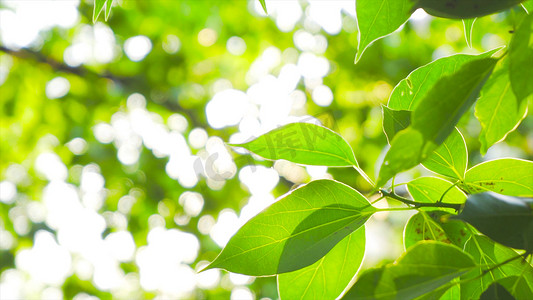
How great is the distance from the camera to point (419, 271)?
0.27 meters

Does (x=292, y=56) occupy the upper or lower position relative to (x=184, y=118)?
upper

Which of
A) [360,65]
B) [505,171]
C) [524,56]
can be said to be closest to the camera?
[524,56]

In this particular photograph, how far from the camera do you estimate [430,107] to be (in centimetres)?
25

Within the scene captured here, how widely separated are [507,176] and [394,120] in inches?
4.1

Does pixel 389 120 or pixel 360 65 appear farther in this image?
pixel 360 65

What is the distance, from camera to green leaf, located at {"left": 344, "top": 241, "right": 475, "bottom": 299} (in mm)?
261

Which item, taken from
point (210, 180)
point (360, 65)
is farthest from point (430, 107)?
point (210, 180)

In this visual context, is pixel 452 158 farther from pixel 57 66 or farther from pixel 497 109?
pixel 57 66

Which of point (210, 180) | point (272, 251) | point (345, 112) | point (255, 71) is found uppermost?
point (255, 71)

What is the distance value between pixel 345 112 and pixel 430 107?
1.76 metres

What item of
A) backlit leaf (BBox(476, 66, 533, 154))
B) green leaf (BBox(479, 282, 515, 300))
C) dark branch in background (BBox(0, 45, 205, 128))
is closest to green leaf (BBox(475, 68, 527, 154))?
backlit leaf (BBox(476, 66, 533, 154))

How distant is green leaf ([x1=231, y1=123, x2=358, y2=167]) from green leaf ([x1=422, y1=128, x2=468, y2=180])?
73 millimetres

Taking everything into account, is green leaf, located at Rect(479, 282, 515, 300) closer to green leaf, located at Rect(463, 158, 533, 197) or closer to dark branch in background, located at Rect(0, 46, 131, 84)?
green leaf, located at Rect(463, 158, 533, 197)

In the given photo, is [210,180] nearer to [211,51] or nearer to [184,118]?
[184,118]
